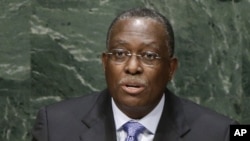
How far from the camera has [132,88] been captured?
2.27 m

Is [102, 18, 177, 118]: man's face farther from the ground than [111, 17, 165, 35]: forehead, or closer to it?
closer to it

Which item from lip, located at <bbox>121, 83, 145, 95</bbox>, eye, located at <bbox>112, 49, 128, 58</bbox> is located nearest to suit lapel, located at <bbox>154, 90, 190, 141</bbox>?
lip, located at <bbox>121, 83, 145, 95</bbox>

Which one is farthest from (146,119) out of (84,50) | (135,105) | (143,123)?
(84,50)

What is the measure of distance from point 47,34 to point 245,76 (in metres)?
1.20

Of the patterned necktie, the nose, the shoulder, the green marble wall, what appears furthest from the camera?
the green marble wall

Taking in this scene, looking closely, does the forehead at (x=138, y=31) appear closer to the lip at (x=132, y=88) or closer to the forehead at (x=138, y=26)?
the forehead at (x=138, y=26)

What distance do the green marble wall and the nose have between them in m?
1.22

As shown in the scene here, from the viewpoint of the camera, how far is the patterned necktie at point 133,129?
238 cm

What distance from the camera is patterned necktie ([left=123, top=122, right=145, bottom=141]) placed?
238cm

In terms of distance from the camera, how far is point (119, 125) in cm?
242

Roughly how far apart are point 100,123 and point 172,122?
0.96 ft

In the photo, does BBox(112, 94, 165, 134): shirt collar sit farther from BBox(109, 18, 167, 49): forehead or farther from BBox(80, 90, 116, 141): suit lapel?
BBox(109, 18, 167, 49): forehead

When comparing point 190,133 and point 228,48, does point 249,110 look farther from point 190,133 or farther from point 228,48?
point 190,133

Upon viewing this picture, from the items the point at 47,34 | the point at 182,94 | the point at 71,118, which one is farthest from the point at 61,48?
the point at 71,118
